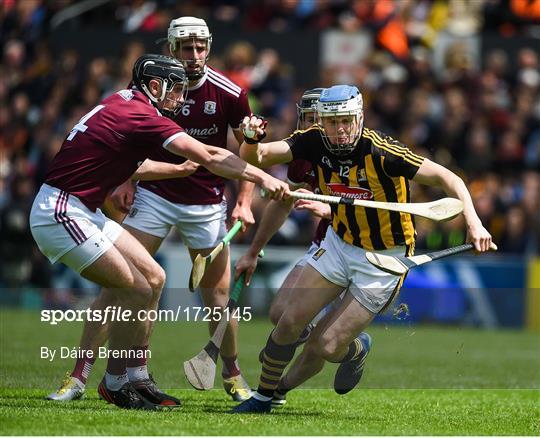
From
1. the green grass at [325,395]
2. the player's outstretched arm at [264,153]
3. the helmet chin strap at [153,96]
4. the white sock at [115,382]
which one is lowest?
the green grass at [325,395]

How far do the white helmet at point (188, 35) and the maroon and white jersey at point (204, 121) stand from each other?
10cm

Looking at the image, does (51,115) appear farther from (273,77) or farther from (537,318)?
(537,318)

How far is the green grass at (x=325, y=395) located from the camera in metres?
6.13

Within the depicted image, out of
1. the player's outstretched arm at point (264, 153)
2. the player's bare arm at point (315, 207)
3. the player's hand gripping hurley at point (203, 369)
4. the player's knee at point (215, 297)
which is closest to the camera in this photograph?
the player's outstretched arm at point (264, 153)

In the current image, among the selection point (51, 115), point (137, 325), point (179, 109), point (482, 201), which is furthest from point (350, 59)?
point (137, 325)

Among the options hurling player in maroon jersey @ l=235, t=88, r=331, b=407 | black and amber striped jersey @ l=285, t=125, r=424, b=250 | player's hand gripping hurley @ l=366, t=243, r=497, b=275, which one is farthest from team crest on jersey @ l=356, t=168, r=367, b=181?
hurling player in maroon jersey @ l=235, t=88, r=331, b=407

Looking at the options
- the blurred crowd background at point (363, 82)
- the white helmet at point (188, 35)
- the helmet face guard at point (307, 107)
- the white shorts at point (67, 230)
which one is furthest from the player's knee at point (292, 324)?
the blurred crowd background at point (363, 82)

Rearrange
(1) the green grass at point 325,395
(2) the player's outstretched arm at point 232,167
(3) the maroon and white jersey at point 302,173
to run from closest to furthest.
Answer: (1) the green grass at point 325,395
(2) the player's outstretched arm at point 232,167
(3) the maroon and white jersey at point 302,173

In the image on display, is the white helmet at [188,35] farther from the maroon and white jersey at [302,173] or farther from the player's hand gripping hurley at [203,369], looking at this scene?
the player's hand gripping hurley at [203,369]

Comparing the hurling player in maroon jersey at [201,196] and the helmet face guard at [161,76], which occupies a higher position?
the helmet face guard at [161,76]

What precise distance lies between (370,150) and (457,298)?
7193 mm

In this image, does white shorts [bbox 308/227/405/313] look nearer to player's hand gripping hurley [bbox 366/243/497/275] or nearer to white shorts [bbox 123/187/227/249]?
player's hand gripping hurley [bbox 366/243/497/275]

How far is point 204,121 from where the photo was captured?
7703 mm

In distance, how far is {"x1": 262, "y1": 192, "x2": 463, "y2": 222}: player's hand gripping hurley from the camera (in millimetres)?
6625
